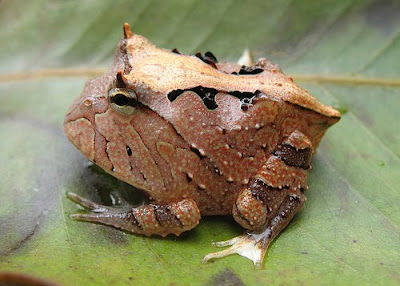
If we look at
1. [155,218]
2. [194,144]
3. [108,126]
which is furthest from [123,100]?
[155,218]

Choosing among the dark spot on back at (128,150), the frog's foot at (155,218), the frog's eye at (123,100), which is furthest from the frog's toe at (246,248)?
the frog's eye at (123,100)

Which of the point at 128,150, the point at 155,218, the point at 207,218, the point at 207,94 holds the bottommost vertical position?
the point at 155,218

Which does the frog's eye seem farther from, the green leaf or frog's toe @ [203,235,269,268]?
frog's toe @ [203,235,269,268]

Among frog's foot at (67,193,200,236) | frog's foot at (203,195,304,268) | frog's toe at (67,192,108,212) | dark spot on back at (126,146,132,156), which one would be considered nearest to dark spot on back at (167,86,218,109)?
dark spot on back at (126,146,132,156)

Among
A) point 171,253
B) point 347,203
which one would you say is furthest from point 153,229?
point 347,203

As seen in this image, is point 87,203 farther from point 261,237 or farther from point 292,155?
point 292,155

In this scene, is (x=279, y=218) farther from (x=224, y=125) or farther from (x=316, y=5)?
(x=316, y=5)

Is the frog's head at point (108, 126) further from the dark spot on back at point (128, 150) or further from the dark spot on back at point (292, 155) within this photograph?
the dark spot on back at point (292, 155)
